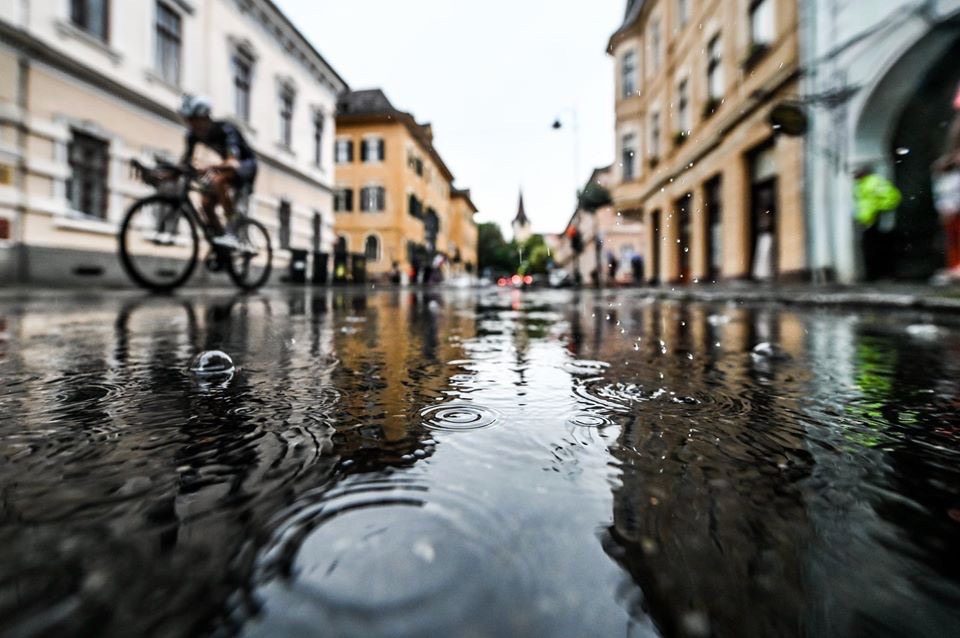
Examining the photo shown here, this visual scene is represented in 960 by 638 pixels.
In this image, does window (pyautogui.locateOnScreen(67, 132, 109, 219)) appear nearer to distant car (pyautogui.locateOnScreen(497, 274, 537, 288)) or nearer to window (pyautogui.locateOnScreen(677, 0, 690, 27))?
distant car (pyautogui.locateOnScreen(497, 274, 537, 288))

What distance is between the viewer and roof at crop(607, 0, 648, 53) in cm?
1804

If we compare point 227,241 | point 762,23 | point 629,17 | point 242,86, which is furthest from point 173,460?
point 629,17

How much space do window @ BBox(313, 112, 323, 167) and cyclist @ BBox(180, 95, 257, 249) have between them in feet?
46.9

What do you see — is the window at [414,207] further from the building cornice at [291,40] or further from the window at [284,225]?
the window at [284,225]

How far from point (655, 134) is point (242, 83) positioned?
13.1 metres

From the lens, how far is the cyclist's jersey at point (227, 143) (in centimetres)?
561

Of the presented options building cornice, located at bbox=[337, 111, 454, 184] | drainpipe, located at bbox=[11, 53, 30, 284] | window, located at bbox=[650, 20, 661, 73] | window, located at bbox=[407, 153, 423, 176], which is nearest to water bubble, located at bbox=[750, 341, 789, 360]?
drainpipe, located at bbox=[11, 53, 30, 284]

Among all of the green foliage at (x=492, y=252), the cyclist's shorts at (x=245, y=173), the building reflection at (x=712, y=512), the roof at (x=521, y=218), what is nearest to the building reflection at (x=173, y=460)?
the building reflection at (x=712, y=512)

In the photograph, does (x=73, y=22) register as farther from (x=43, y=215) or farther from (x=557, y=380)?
(x=557, y=380)

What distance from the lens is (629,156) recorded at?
790 inches

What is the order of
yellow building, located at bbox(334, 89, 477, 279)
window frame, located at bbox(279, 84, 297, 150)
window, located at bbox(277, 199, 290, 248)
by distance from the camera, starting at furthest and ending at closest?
yellow building, located at bbox(334, 89, 477, 279) → window, located at bbox(277, 199, 290, 248) → window frame, located at bbox(279, 84, 297, 150)

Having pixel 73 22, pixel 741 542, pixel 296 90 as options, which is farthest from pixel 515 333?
pixel 296 90

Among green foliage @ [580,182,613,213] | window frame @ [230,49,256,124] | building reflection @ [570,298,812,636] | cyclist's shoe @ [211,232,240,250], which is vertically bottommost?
building reflection @ [570,298,812,636]

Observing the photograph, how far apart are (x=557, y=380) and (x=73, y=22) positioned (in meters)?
13.0
